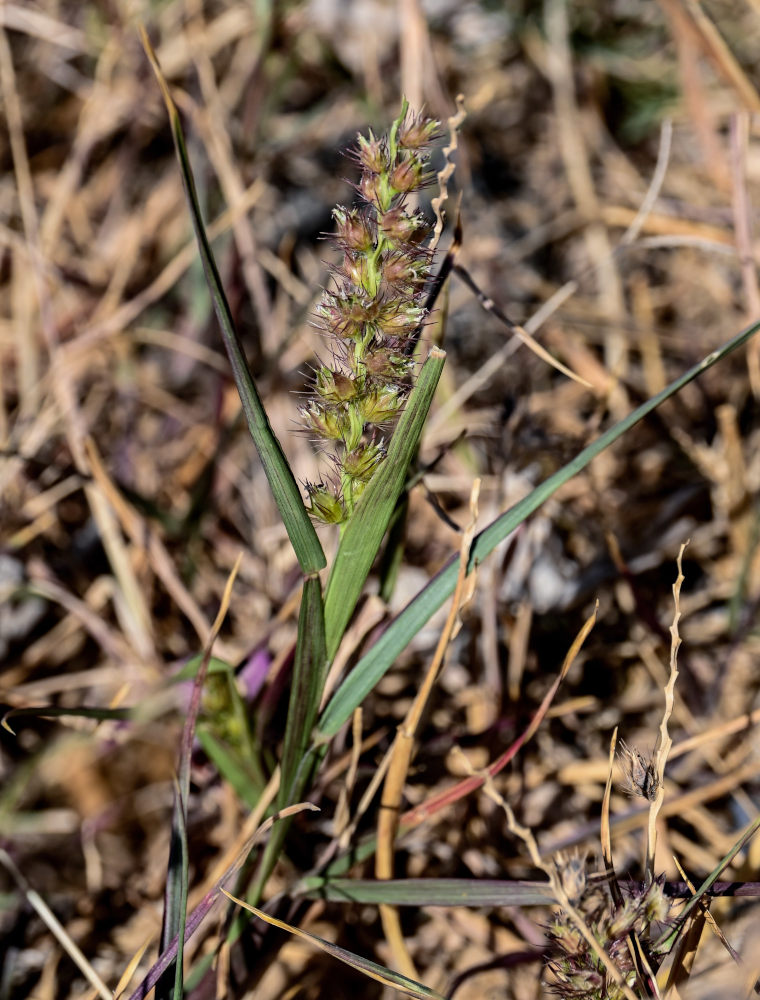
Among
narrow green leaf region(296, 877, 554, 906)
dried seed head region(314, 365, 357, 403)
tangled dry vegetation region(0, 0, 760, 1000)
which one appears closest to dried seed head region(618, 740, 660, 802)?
tangled dry vegetation region(0, 0, 760, 1000)

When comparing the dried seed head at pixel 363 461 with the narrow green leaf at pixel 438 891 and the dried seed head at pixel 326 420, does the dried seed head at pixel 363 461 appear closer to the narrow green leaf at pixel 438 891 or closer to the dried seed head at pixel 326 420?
the dried seed head at pixel 326 420

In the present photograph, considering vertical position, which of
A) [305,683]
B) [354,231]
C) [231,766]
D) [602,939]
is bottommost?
[602,939]

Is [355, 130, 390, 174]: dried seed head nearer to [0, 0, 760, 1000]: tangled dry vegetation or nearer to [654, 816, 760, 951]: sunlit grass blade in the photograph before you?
[0, 0, 760, 1000]: tangled dry vegetation

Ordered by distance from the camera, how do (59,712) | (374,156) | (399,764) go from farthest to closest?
(399,764) → (59,712) → (374,156)

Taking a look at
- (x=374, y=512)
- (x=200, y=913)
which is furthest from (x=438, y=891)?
(x=374, y=512)

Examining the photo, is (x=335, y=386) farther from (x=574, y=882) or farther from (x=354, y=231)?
(x=574, y=882)
